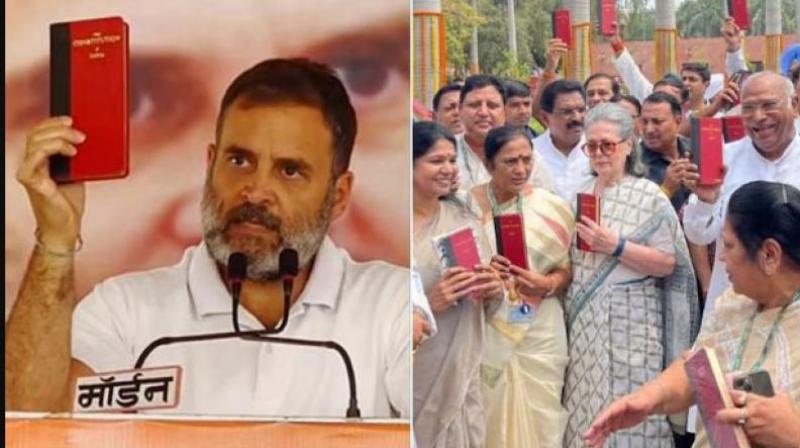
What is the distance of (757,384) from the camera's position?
359 cm

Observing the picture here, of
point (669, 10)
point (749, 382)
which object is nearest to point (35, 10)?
point (669, 10)

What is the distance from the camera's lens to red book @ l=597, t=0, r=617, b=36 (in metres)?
3.86

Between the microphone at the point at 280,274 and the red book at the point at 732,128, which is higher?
the red book at the point at 732,128

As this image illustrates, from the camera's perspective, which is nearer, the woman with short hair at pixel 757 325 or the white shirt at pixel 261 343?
the woman with short hair at pixel 757 325

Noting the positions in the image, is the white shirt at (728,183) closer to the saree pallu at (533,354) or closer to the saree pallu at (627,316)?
the saree pallu at (627,316)

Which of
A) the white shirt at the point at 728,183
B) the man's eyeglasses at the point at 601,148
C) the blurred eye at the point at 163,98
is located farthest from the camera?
the man's eyeglasses at the point at 601,148

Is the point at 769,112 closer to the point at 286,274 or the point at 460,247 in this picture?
the point at 460,247

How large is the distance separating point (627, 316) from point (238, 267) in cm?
101

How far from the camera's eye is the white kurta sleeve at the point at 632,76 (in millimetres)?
3875

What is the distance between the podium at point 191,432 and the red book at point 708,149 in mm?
974

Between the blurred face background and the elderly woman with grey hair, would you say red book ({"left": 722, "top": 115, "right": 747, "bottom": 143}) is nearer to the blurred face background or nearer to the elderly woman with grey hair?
the elderly woman with grey hair

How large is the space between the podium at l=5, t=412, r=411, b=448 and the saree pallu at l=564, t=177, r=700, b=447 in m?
0.52

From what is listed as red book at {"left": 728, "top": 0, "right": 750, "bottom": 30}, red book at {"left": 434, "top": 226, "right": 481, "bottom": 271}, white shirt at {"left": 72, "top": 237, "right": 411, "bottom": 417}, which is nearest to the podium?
white shirt at {"left": 72, "top": 237, "right": 411, "bottom": 417}

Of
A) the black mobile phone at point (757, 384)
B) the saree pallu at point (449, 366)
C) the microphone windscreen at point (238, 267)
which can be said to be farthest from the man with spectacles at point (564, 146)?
the microphone windscreen at point (238, 267)
